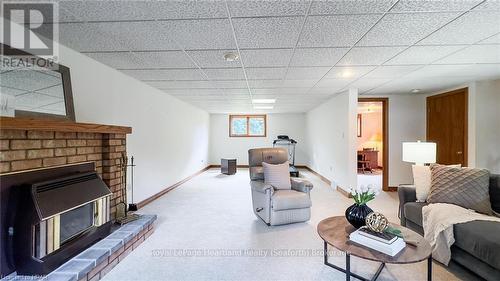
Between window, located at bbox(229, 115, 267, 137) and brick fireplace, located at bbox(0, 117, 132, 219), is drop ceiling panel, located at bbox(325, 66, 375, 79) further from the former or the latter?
window, located at bbox(229, 115, 267, 137)

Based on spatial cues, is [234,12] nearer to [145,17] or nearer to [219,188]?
[145,17]

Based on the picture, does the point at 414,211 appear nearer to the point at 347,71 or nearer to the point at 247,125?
the point at 347,71

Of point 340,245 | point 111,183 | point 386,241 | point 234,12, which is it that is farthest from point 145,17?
point 386,241

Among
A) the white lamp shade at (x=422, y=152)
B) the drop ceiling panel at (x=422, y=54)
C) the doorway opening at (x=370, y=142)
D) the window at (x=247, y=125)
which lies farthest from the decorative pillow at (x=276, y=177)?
the window at (x=247, y=125)

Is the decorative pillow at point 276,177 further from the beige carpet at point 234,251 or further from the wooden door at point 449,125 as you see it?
the wooden door at point 449,125

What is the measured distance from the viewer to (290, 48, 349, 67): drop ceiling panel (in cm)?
246

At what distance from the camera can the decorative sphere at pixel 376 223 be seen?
Result: 1.75 m

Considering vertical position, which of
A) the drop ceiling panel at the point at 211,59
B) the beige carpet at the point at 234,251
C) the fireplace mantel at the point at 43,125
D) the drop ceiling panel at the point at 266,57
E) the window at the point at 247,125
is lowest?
the beige carpet at the point at 234,251

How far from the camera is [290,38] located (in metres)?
2.17

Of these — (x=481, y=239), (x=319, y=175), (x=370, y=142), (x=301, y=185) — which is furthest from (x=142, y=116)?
(x=370, y=142)

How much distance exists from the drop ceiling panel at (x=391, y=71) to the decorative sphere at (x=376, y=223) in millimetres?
2162

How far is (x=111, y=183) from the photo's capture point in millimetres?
2674

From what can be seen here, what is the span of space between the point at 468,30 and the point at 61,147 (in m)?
3.79

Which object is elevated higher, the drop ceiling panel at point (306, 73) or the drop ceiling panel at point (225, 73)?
the drop ceiling panel at point (306, 73)
